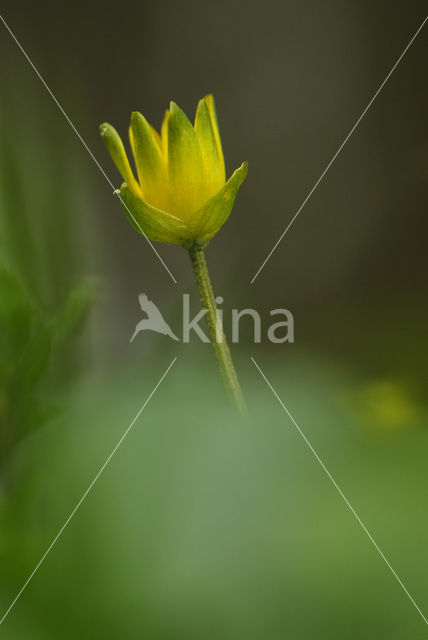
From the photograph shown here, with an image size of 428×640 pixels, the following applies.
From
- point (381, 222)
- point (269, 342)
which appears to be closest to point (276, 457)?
point (269, 342)

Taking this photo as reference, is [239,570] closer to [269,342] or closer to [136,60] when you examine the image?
[269,342]

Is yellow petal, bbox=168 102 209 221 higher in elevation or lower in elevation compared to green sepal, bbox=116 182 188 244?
higher

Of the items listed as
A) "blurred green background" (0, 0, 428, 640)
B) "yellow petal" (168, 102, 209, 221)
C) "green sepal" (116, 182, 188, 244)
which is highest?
"yellow petal" (168, 102, 209, 221)

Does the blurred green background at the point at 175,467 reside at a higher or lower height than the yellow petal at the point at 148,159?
lower

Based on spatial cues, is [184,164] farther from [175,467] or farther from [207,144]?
[175,467]

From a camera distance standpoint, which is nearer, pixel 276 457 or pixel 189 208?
pixel 276 457
